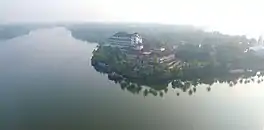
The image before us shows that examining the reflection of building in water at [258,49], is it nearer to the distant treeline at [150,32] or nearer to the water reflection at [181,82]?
the water reflection at [181,82]

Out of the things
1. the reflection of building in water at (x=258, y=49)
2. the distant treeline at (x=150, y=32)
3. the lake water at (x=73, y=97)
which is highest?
the distant treeline at (x=150, y=32)

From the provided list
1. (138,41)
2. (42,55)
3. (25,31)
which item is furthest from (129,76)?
(25,31)

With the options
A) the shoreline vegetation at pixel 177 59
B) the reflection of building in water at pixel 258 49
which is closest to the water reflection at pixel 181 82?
the shoreline vegetation at pixel 177 59

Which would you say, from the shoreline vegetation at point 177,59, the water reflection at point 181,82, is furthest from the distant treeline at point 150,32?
the water reflection at point 181,82

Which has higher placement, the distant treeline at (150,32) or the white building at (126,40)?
the distant treeline at (150,32)

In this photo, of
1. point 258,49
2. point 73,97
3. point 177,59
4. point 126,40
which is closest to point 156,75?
point 177,59

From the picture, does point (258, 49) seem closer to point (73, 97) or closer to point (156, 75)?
point (156, 75)

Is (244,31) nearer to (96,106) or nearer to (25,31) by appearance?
(96,106)

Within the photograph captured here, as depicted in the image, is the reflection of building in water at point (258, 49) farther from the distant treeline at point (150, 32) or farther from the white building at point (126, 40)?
the white building at point (126, 40)
